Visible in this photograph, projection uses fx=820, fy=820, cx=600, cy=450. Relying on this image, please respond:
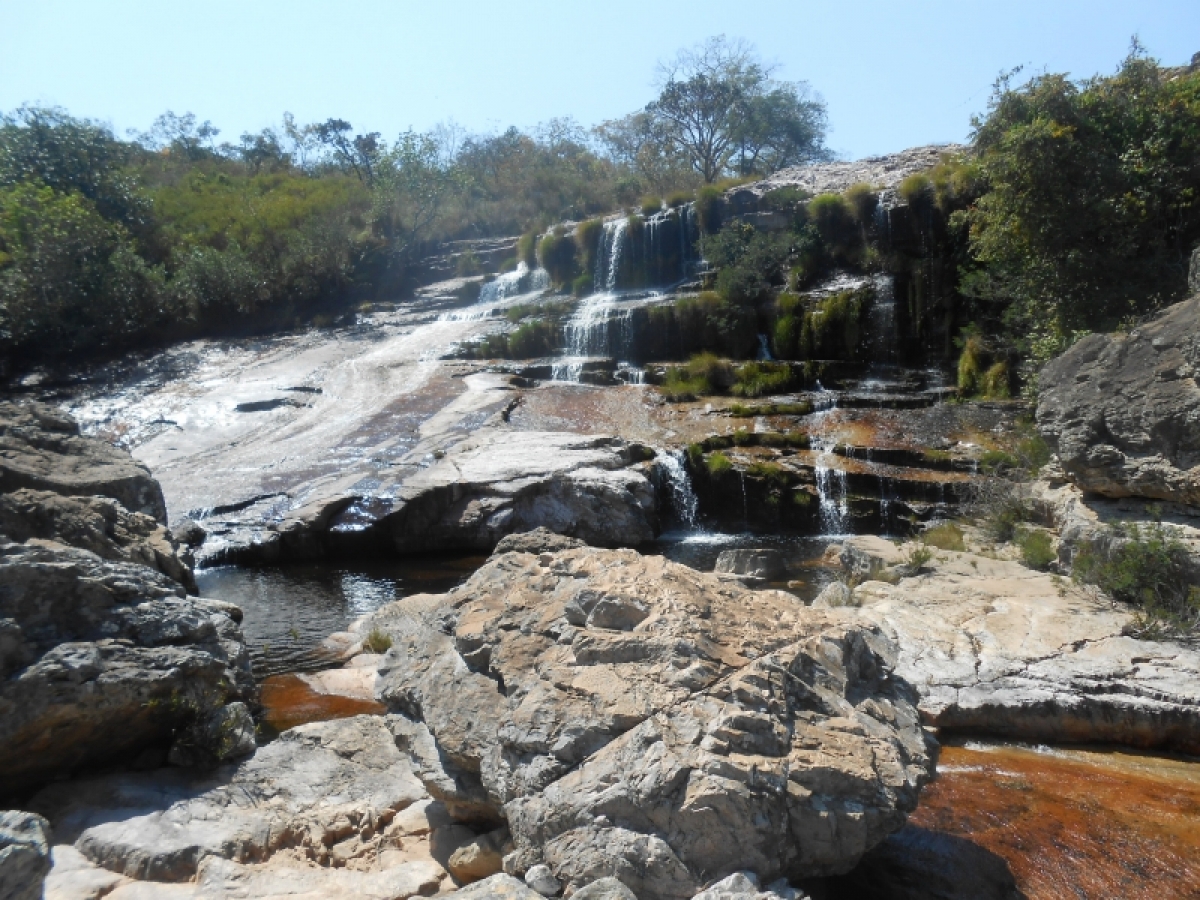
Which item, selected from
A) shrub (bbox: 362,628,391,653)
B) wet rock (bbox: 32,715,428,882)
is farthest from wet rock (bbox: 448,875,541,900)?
shrub (bbox: 362,628,391,653)

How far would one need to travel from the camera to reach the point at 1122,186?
10.5m

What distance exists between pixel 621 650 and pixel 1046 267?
10.2 m

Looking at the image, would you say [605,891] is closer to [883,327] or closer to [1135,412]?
[1135,412]

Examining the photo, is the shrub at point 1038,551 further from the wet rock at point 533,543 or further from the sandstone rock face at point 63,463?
the sandstone rock face at point 63,463

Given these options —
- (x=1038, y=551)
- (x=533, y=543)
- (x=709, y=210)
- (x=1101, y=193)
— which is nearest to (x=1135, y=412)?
(x=1038, y=551)

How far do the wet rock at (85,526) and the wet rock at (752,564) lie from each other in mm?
5717

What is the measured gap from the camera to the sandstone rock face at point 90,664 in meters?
4.43

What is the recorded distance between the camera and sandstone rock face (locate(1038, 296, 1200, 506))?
6762 mm

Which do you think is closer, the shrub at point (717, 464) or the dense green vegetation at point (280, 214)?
the shrub at point (717, 464)

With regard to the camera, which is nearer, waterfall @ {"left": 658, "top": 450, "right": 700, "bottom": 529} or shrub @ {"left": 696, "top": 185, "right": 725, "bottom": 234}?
waterfall @ {"left": 658, "top": 450, "right": 700, "bottom": 529}

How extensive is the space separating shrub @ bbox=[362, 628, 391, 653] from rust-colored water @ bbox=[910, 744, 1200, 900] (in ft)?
15.3

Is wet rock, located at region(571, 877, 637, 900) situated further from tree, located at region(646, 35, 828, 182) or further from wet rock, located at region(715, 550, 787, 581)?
tree, located at region(646, 35, 828, 182)

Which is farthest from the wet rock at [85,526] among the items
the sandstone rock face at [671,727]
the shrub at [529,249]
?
the shrub at [529,249]

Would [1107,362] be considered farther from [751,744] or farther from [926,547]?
[751,744]
